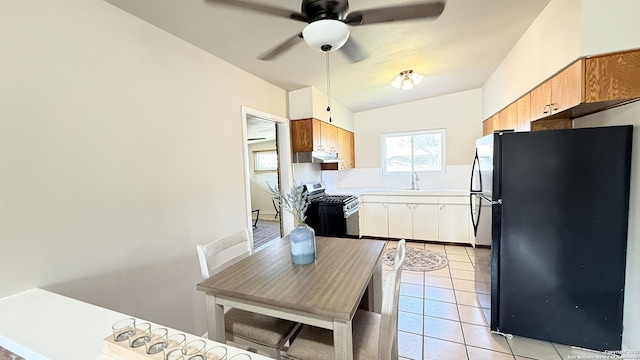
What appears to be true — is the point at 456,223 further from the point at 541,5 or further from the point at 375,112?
the point at 541,5

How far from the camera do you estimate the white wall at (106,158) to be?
118cm

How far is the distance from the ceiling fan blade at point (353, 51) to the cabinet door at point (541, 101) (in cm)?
150

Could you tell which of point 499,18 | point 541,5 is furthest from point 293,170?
point 541,5

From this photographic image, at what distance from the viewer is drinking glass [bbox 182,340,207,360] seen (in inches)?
27.6

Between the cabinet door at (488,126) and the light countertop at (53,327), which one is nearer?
the light countertop at (53,327)

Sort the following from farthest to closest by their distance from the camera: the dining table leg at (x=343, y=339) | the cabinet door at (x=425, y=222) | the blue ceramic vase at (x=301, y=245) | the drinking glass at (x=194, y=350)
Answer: the cabinet door at (x=425, y=222) < the blue ceramic vase at (x=301, y=245) < the dining table leg at (x=343, y=339) < the drinking glass at (x=194, y=350)

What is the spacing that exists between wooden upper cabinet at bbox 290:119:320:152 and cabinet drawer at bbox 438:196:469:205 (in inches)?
87.3

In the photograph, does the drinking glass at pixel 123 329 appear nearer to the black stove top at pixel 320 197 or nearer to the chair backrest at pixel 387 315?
the chair backrest at pixel 387 315

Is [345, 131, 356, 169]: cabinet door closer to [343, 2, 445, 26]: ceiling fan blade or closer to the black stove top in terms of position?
the black stove top

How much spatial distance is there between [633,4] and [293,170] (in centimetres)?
308

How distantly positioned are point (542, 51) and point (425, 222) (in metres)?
2.78

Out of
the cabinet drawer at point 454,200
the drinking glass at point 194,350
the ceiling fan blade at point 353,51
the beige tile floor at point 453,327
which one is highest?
the ceiling fan blade at point 353,51

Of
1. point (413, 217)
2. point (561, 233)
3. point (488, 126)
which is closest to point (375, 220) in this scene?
point (413, 217)

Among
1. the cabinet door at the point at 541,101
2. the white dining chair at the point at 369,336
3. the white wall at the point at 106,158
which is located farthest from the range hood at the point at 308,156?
the cabinet door at the point at 541,101
